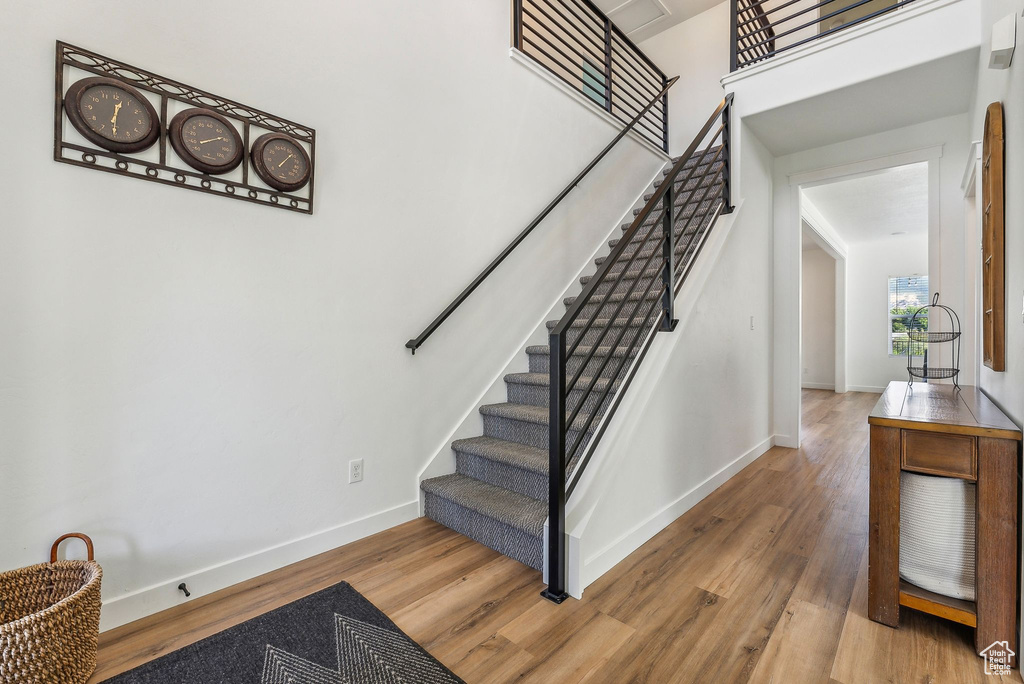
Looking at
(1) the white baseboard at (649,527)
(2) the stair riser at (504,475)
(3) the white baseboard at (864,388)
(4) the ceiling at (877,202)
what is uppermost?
(4) the ceiling at (877,202)

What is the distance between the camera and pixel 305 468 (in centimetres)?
202

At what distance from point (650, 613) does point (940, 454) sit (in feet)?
3.45

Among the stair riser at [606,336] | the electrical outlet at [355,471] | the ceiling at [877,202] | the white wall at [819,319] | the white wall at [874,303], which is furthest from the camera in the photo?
the white wall at [819,319]

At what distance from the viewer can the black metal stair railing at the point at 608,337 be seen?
1714 millimetres

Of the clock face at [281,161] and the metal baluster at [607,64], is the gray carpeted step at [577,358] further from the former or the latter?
the metal baluster at [607,64]

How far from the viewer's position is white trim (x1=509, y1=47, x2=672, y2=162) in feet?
9.89

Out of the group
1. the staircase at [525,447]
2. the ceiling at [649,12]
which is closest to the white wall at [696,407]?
the staircase at [525,447]

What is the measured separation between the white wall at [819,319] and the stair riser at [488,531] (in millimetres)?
8563

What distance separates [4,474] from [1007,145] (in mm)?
3452

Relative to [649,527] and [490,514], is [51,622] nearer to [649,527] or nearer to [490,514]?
[490,514]

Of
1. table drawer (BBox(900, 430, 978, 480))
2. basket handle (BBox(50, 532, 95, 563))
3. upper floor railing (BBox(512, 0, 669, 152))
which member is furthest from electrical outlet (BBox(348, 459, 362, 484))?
upper floor railing (BBox(512, 0, 669, 152))

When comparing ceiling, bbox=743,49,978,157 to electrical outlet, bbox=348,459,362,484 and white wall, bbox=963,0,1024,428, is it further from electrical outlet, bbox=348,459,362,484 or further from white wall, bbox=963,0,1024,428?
electrical outlet, bbox=348,459,362,484

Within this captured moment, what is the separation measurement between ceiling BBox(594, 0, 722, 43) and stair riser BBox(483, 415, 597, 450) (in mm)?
4650

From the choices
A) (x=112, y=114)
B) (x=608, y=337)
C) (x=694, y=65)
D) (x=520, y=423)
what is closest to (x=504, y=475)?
(x=520, y=423)
